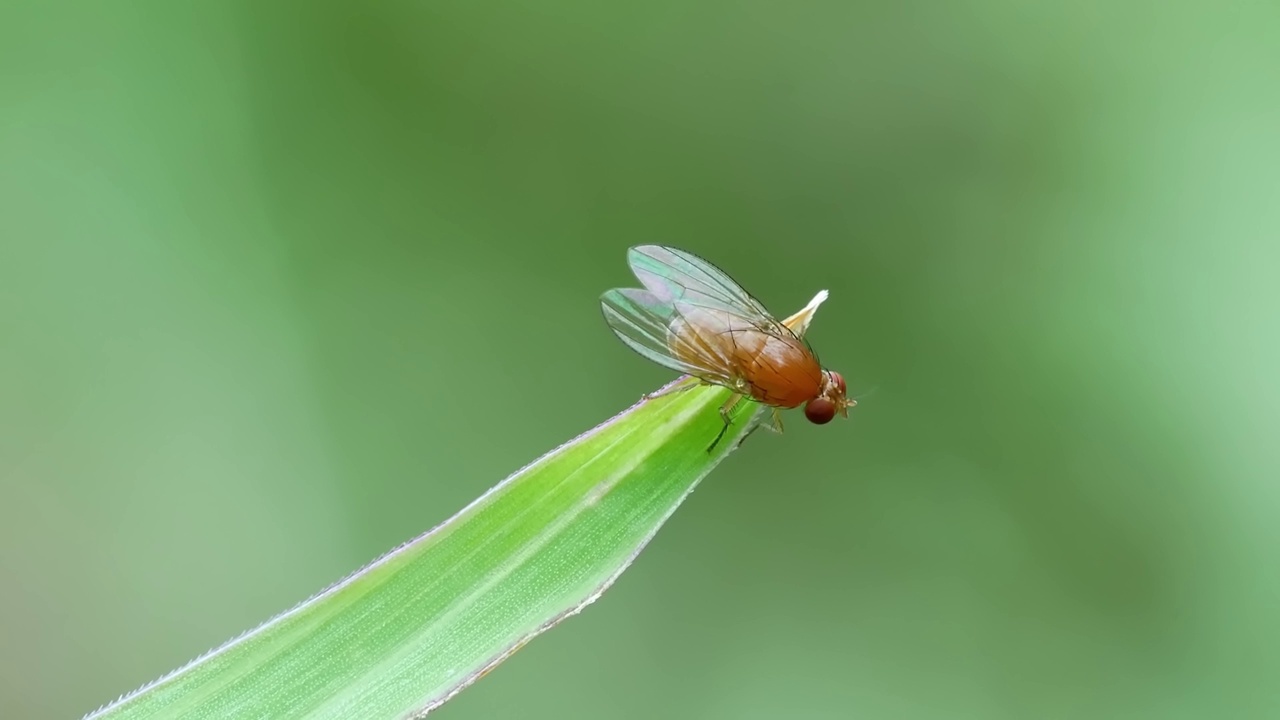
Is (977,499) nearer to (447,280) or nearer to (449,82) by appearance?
(447,280)

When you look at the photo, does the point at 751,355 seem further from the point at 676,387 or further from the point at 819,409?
the point at 676,387

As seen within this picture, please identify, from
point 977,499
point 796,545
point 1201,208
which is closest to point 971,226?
point 1201,208

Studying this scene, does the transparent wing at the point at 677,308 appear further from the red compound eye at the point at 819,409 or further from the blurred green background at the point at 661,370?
the blurred green background at the point at 661,370

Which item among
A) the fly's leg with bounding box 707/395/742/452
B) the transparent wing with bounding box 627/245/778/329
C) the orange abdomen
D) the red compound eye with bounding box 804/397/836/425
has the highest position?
the transparent wing with bounding box 627/245/778/329

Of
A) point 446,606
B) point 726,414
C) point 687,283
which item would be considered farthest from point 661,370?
point 446,606

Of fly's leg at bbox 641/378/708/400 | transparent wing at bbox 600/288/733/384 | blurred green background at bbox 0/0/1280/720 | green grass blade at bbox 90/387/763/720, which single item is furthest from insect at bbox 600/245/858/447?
blurred green background at bbox 0/0/1280/720

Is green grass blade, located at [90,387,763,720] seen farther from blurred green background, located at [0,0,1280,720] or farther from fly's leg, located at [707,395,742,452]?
blurred green background, located at [0,0,1280,720]
